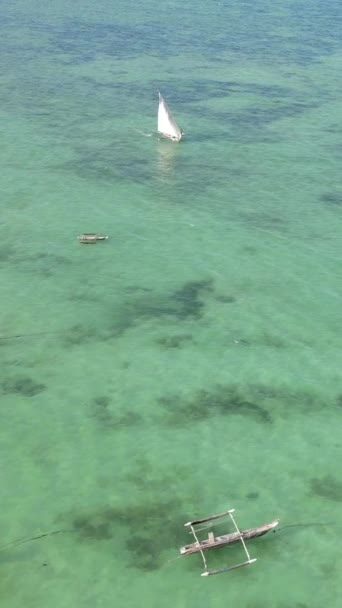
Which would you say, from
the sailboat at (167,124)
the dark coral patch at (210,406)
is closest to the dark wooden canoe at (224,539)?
the dark coral patch at (210,406)

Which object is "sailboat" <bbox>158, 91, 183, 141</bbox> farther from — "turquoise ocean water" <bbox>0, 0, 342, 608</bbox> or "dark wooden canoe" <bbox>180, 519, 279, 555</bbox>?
"dark wooden canoe" <bbox>180, 519, 279, 555</bbox>

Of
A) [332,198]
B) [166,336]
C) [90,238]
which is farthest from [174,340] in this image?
[332,198]

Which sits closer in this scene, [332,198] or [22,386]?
[22,386]

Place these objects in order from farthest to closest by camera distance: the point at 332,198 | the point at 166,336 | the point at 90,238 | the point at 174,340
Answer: the point at 332,198
the point at 90,238
the point at 166,336
the point at 174,340

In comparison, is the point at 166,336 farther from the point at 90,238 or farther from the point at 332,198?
the point at 332,198

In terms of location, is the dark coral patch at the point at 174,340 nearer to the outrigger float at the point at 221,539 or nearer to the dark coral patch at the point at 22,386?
the dark coral patch at the point at 22,386

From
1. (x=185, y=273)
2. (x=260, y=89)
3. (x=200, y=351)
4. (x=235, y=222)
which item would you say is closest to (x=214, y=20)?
(x=260, y=89)
